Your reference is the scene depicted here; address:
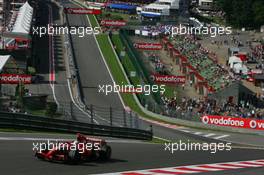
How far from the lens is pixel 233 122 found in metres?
44.8

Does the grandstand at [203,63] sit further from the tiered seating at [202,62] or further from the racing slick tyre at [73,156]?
the racing slick tyre at [73,156]

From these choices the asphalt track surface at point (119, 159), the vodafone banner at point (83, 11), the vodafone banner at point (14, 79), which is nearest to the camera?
the asphalt track surface at point (119, 159)

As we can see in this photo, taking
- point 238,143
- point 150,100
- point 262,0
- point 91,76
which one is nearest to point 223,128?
point 238,143

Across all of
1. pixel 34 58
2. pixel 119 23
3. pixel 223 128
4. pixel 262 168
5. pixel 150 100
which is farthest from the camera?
pixel 119 23

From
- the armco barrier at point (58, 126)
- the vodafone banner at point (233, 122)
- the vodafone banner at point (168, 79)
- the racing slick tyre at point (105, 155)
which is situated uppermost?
the racing slick tyre at point (105, 155)

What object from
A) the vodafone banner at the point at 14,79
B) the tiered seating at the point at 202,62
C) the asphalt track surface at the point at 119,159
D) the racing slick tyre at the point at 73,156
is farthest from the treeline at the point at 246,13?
the racing slick tyre at the point at 73,156

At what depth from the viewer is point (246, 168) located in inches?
764

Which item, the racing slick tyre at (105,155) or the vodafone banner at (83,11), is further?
the vodafone banner at (83,11)

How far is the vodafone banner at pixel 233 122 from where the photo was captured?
43562 mm

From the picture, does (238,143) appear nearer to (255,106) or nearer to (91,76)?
(255,106)

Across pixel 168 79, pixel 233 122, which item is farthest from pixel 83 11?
pixel 233 122

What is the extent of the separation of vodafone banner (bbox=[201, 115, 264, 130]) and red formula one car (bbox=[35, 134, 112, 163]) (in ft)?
87.6

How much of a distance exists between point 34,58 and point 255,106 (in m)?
21.2

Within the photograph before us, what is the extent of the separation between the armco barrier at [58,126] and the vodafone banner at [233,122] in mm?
15210
